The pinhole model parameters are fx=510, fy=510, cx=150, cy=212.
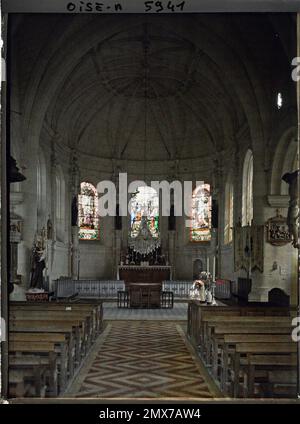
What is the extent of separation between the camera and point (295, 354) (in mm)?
5980

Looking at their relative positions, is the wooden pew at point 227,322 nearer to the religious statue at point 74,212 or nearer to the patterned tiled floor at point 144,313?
the patterned tiled floor at point 144,313

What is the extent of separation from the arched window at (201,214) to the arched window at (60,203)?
7.33 m

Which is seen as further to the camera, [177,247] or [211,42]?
[177,247]

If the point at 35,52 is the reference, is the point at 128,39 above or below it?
above

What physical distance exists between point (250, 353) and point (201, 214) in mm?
21994

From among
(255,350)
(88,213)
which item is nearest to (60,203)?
(88,213)

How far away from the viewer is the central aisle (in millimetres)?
6938

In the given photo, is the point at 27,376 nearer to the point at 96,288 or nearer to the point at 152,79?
the point at 96,288

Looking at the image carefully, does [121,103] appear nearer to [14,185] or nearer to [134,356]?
[14,185]

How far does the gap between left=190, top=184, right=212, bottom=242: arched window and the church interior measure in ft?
0.30

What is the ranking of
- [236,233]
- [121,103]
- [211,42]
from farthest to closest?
[121,103]
[236,233]
[211,42]

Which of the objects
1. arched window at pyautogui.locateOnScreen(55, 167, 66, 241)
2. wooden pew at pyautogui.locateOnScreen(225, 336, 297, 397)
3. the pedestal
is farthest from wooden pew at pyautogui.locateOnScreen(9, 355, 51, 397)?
arched window at pyautogui.locateOnScreen(55, 167, 66, 241)
